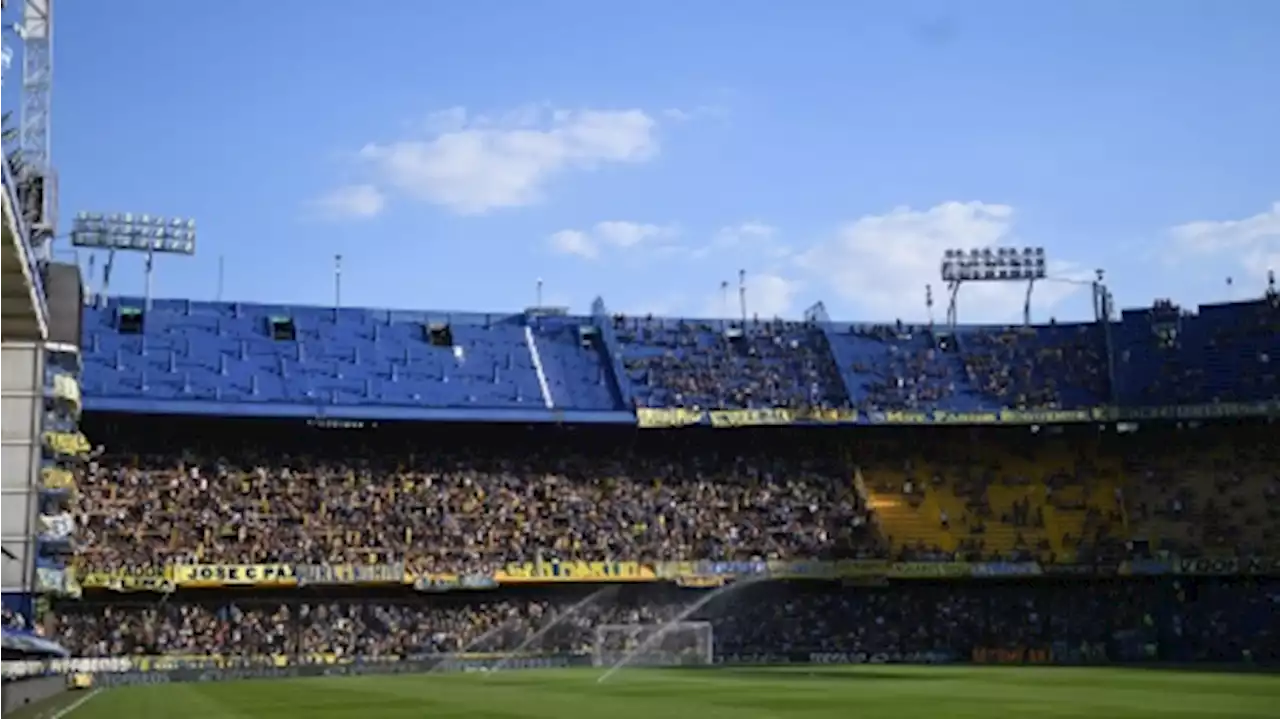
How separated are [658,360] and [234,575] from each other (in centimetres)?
2585

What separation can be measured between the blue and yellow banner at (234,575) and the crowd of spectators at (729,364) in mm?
19722

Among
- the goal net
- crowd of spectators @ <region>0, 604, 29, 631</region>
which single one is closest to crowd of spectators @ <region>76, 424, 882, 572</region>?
the goal net

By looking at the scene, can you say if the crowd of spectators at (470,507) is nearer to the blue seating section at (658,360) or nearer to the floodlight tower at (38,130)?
the blue seating section at (658,360)

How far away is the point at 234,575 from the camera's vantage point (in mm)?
63594

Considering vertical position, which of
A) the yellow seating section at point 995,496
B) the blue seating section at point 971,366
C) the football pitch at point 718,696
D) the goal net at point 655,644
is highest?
the blue seating section at point 971,366

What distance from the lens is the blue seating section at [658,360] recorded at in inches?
2837

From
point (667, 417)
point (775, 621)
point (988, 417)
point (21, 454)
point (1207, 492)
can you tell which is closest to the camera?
point (21, 454)

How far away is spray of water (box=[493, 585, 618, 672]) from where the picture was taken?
65.7 metres

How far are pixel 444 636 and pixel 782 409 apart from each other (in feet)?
66.5

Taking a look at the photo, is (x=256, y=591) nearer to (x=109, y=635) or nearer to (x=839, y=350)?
(x=109, y=635)

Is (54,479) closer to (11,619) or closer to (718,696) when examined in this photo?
(11,619)

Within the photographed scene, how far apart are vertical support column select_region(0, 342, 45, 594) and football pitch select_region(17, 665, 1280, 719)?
5.58 meters

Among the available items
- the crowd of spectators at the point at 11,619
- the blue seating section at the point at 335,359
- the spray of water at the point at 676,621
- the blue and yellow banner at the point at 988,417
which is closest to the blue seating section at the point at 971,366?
the blue and yellow banner at the point at 988,417

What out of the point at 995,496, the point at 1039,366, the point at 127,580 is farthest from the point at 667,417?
the point at 127,580
